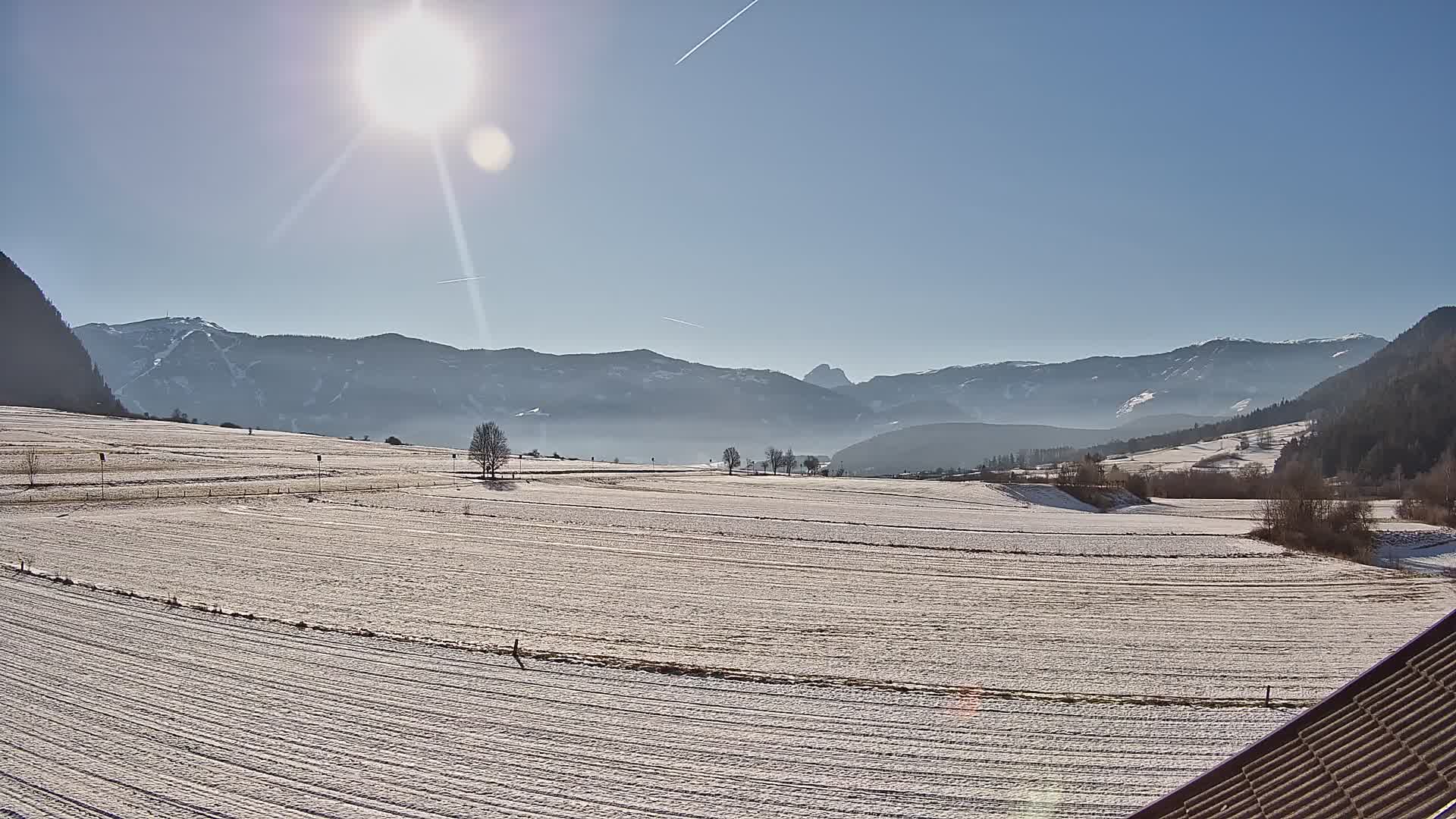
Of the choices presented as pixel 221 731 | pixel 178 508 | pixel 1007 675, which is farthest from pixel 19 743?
pixel 178 508

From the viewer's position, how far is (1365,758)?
17.1 ft

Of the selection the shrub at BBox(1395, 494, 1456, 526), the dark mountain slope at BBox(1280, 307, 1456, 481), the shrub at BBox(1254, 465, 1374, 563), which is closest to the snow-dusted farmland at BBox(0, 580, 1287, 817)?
the shrub at BBox(1254, 465, 1374, 563)

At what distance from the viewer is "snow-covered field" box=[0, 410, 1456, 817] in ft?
42.9

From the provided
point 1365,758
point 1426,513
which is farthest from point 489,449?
point 1426,513

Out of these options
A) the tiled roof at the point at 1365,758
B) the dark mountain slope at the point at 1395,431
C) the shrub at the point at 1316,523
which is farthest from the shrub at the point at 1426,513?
the tiled roof at the point at 1365,758

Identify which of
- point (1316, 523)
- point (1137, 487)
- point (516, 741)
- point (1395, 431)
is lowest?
point (1137, 487)

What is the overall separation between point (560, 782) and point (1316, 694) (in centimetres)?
1900

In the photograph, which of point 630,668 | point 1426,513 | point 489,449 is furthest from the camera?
point 489,449

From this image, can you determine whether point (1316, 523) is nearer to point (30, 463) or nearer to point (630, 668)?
point (630, 668)

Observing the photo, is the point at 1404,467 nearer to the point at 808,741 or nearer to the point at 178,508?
the point at 808,741

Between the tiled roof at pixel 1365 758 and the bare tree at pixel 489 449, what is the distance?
95408 millimetres

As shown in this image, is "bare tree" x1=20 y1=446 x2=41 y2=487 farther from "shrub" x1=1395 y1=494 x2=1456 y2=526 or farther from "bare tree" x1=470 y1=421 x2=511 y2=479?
"shrub" x1=1395 y1=494 x2=1456 y2=526

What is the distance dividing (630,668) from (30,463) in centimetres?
7650

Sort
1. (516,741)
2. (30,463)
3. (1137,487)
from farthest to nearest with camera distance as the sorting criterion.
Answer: (1137,487) → (30,463) → (516,741)
